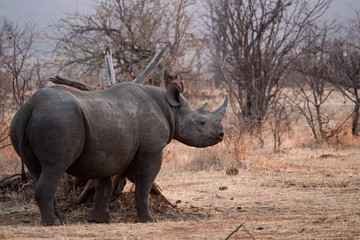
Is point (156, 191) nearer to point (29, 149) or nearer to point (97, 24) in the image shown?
point (29, 149)

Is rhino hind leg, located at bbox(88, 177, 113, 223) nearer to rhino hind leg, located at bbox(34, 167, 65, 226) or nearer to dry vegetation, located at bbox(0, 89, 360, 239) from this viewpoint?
dry vegetation, located at bbox(0, 89, 360, 239)

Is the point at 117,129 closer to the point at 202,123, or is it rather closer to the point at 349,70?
the point at 202,123

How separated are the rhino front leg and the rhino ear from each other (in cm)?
70

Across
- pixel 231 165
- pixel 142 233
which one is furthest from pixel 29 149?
pixel 231 165

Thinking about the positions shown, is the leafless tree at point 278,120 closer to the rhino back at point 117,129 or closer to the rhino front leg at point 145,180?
the rhino front leg at point 145,180

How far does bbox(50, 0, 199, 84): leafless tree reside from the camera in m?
17.5

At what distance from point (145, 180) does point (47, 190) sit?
1257 mm

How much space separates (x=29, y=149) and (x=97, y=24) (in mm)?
13407

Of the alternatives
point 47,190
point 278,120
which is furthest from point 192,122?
point 278,120

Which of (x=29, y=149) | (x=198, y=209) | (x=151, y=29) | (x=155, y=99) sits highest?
(x=151, y=29)

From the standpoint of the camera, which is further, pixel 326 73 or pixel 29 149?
pixel 326 73

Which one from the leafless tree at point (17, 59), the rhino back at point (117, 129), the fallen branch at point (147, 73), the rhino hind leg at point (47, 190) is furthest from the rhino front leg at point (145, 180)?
the leafless tree at point (17, 59)

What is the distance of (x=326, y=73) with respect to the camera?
50.5 ft

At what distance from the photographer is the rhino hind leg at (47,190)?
16.4ft
